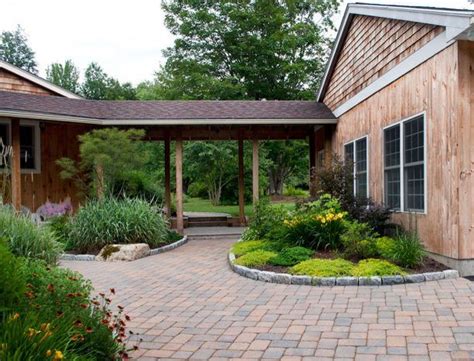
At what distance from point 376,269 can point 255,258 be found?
1.98m

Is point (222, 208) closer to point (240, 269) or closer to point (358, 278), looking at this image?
point (240, 269)

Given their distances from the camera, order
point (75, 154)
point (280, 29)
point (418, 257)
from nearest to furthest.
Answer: point (418, 257), point (75, 154), point (280, 29)

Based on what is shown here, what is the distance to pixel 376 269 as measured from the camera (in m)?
6.53

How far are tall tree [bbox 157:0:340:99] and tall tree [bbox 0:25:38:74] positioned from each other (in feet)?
111

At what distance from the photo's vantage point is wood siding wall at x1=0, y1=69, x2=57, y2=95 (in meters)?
13.4

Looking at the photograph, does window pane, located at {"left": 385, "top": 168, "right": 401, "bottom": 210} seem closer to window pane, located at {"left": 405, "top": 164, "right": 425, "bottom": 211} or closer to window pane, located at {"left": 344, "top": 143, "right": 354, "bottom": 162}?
window pane, located at {"left": 405, "top": 164, "right": 425, "bottom": 211}

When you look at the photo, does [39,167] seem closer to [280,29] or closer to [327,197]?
[327,197]

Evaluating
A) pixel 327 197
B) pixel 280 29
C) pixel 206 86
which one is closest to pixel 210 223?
pixel 327 197

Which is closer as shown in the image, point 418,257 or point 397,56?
point 418,257

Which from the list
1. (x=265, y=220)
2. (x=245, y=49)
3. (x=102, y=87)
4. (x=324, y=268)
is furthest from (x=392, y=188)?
(x=102, y=87)

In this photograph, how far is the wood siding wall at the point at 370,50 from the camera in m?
7.97

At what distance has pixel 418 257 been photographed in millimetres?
6902

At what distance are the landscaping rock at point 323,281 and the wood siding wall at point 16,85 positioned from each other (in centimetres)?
1089

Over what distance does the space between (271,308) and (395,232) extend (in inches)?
165
